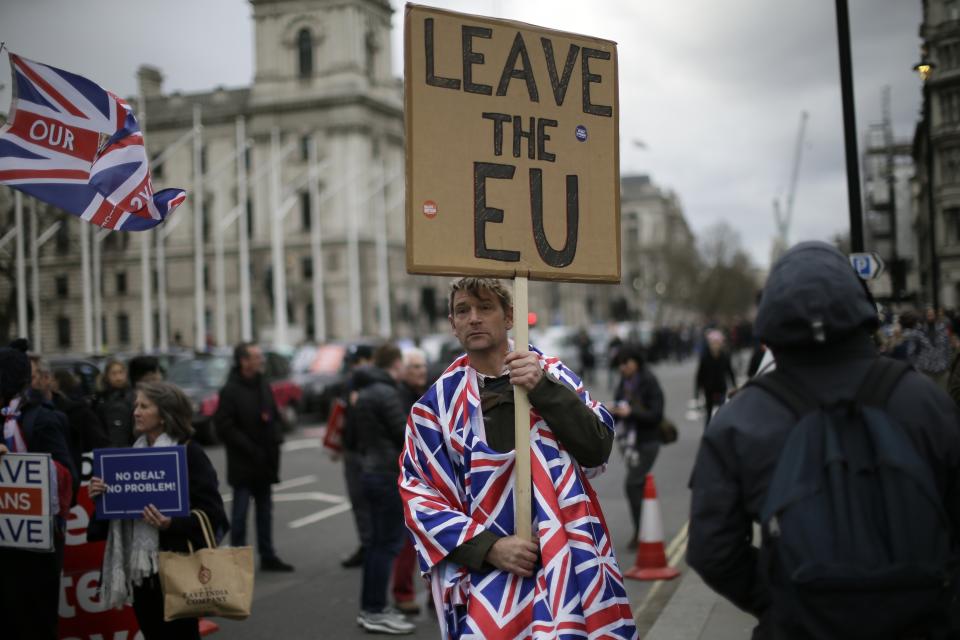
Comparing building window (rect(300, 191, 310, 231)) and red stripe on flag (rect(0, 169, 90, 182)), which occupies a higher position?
building window (rect(300, 191, 310, 231))

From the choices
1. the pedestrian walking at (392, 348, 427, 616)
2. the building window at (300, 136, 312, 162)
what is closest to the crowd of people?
the pedestrian walking at (392, 348, 427, 616)

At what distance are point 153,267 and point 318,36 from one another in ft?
69.8

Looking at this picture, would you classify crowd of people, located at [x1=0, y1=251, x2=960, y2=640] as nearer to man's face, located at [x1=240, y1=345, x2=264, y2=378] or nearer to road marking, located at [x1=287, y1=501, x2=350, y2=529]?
man's face, located at [x1=240, y1=345, x2=264, y2=378]

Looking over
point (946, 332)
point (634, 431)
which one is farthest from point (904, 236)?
point (634, 431)

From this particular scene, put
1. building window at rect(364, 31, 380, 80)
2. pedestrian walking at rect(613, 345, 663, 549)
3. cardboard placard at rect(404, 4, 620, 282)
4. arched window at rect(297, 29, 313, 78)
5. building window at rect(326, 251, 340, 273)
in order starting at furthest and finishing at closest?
arched window at rect(297, 29, 313, 78) → building window at rect(364, 31, 380, 80) → building window at rect(326, 251, 340, 273) → pedestrian walking at rect(613, 345, 663, 549) → cardboard placard at rect(404, 4, 620, 282)

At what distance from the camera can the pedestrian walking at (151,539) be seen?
494cm

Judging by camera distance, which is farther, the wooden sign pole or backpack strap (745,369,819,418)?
the wooden sign pole

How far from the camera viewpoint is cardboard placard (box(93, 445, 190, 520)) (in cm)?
491

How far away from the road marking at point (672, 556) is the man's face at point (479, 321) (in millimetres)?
3247

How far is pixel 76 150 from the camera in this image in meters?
5.15

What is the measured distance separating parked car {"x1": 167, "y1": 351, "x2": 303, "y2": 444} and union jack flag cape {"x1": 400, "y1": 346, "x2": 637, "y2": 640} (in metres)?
13.8

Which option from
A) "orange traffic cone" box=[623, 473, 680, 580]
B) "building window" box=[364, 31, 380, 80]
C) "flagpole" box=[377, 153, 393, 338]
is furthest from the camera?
"building window" box=[364, 31, 380, 80]

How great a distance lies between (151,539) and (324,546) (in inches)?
200

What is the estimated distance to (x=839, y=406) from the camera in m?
2.39
